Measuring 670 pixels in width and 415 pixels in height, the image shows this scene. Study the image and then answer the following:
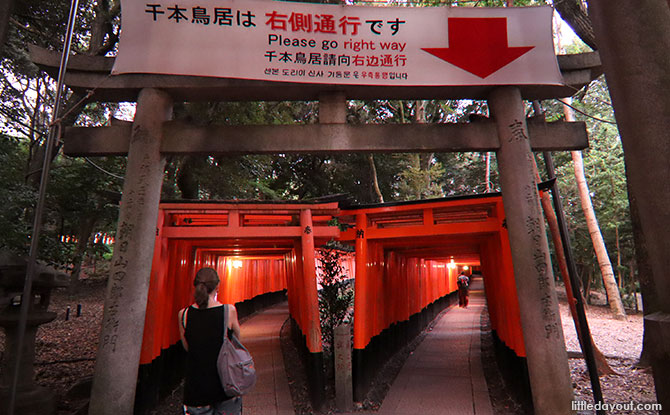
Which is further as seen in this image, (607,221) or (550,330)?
(607,221)

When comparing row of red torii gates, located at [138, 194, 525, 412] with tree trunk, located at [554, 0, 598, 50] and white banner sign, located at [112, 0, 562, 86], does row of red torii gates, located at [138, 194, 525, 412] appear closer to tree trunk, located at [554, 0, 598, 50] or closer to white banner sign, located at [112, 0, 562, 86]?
white banner sign, located at [112, 0, 562, 86]

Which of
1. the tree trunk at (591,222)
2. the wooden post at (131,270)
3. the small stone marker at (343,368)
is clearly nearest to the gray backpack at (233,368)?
the wooden post at (131,270)

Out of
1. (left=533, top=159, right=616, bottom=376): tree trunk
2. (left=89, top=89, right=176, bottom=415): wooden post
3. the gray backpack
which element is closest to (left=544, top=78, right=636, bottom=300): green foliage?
(left=533, top=159, right=616, bottom=376): tree trunk

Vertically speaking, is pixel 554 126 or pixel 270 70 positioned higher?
pixel 270 70

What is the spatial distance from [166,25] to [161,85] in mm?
723

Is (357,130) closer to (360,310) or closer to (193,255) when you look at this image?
(360,310)

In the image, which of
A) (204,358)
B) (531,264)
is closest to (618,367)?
Answer: (531,264)

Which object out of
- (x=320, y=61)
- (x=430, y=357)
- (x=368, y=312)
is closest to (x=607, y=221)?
(x=430, y=357)

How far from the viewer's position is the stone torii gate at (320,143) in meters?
4.13

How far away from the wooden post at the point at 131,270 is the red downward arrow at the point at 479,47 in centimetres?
367

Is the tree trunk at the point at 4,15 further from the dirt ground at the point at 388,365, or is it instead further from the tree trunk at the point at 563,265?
the tree trunk at the point at 563,265

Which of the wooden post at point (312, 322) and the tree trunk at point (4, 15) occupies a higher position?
the tree trunk at point (4, 15)

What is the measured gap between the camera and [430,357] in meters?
9.81

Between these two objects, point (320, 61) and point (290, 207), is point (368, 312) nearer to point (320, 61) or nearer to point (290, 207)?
point (290, 207)
